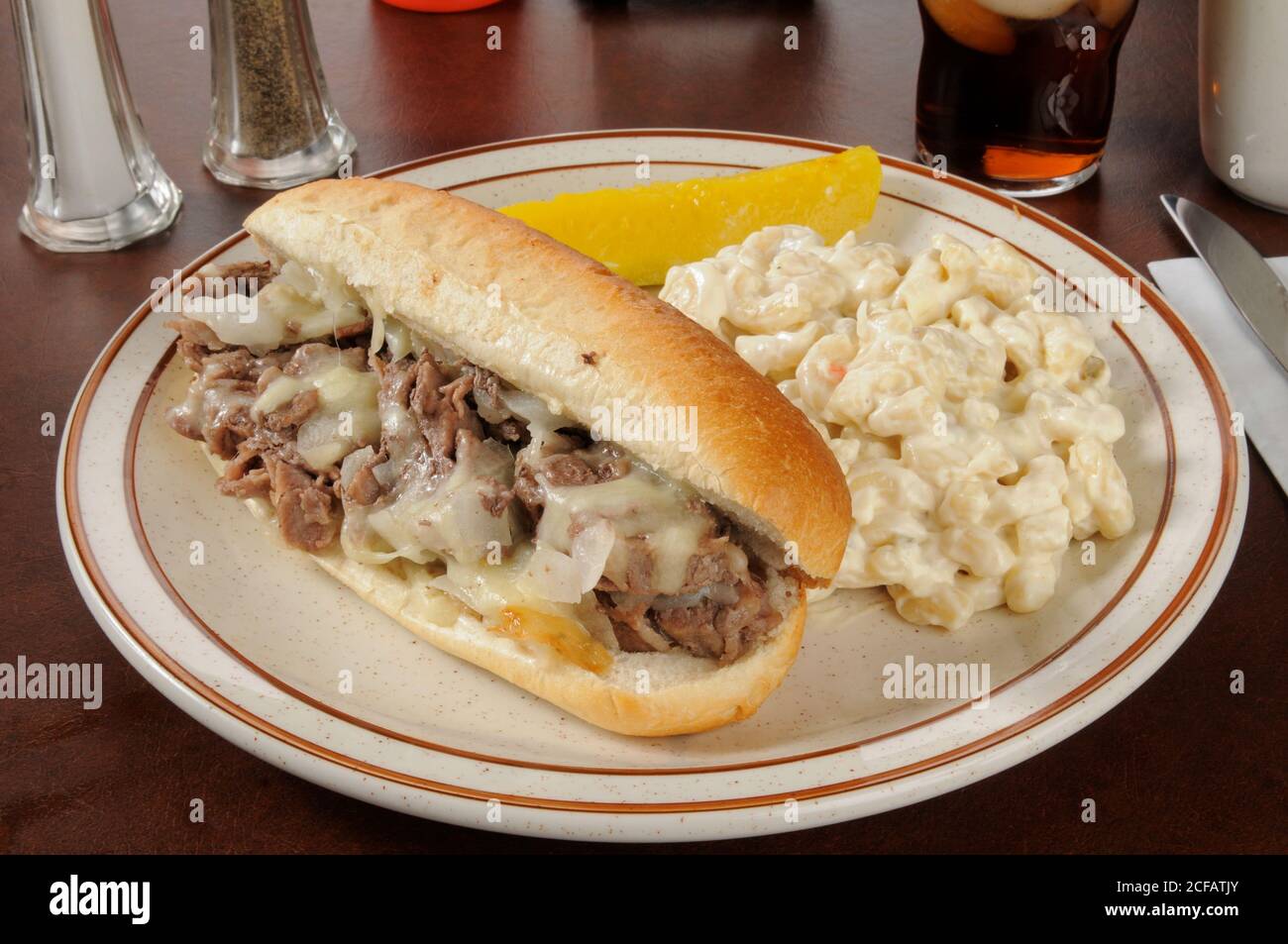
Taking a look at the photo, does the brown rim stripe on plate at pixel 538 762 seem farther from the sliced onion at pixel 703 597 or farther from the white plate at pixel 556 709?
the sliced onion at pixel 703 597

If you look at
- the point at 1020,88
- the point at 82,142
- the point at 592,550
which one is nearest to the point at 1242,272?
the point at 1020,88

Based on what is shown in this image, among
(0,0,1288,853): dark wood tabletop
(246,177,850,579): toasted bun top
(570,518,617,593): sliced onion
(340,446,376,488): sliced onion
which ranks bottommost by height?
(0,0,1288,853): dark wood tabletop

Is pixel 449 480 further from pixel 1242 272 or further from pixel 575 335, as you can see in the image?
pixel 1242 272

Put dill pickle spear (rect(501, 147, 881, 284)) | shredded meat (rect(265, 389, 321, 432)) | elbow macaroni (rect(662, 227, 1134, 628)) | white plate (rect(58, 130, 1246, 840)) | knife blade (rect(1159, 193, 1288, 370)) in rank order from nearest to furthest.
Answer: white plate (rect(58, 130, 1246, 840)) → elbow macaroni (rect(662, 227, 1134, 628)) → shredded meat (rect(265, 389, 321, 432)) → knife blade (rect(1159, 193, 1288, 370)) → dill pickle spear (rect(501, 147, 881, 284))

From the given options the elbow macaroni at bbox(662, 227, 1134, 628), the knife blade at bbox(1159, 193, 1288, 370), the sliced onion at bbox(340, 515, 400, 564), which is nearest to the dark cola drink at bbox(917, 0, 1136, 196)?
the knife blade at bbox(1159, 193, 1288, 370)

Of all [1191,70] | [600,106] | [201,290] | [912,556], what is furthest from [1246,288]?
[201,290]

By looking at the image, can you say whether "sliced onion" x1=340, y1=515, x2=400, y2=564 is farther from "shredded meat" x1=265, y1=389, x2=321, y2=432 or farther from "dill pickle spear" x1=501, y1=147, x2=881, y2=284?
"dill pickle spear" x1=501, y1=147, x2=881, y2=284
